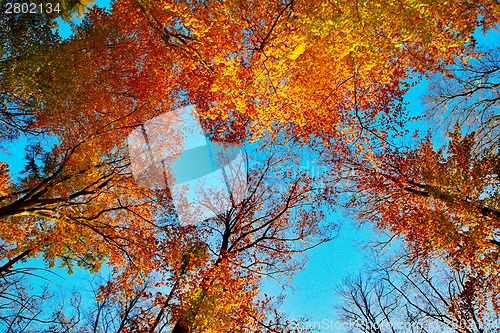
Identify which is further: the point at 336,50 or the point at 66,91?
the point at 66,91

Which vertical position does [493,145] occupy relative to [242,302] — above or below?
above

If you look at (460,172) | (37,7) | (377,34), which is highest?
(37,7)

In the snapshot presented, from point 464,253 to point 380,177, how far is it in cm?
353

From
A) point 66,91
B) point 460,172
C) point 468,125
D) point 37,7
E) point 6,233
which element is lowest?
point 6,233

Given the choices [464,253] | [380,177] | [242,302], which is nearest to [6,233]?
[242,302]

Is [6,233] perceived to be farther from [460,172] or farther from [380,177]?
[460,172]

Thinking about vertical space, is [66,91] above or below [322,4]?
above

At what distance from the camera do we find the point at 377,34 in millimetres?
5438

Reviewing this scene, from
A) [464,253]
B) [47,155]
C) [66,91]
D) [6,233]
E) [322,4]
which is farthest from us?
[47,155]

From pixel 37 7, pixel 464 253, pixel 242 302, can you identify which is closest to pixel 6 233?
pixel 37 7

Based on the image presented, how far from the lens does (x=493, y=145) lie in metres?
8.80

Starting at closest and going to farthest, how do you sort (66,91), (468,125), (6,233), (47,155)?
(66,91), (6,233), (47,155), (468,125)

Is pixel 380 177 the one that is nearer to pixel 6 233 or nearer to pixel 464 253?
pixel 464 253

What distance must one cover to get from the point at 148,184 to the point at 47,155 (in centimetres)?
326
